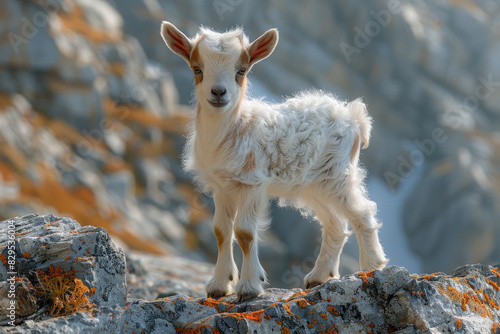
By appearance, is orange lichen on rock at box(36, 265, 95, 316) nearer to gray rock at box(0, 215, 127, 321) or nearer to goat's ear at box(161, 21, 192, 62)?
gray rock at box(0, 215, 127, 321)

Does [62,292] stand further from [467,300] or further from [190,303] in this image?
[467,300]

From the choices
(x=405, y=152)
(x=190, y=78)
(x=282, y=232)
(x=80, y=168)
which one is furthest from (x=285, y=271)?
(x=190, y=78)

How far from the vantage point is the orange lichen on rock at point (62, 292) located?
19.0ft

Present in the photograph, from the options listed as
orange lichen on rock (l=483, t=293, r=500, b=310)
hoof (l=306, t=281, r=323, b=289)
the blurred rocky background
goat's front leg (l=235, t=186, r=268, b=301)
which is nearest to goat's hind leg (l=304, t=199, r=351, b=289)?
hoof (l=306, t=281, r=323, b=289)

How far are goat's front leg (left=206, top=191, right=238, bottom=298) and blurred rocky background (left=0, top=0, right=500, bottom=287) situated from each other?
98.1 ft

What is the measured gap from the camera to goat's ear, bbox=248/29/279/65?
26.5 ft

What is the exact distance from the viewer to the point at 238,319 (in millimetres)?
5984

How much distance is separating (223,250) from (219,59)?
2.81m

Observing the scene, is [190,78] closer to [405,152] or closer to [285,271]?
[405,152]

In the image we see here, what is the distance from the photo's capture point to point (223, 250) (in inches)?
323

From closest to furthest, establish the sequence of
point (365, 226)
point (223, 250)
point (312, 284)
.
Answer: point (223, 250) < point (365, 226) < point (312, 284)

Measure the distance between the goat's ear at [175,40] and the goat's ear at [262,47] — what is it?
3.04 feet

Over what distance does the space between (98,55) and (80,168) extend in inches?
591

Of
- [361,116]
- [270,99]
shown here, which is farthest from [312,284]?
[270,99]
